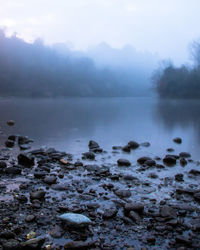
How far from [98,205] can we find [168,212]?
1.24m

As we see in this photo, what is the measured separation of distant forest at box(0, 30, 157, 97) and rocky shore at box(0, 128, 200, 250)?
8276cm

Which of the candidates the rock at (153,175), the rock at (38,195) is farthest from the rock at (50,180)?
the rock at (153,175)

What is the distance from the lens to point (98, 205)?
15.8 ft

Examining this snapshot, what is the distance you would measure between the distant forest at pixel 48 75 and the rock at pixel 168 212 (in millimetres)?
85527

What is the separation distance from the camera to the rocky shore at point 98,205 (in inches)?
145

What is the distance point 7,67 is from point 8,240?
10588 centimetres

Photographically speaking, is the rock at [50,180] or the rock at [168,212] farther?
the rock at [50,180]

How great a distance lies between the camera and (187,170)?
736 cm

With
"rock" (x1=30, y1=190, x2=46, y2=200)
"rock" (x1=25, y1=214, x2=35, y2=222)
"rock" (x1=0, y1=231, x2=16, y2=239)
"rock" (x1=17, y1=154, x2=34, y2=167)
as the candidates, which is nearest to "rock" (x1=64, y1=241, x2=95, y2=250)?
"rock" (x1=0, y1=231, x2=16, y2=239)

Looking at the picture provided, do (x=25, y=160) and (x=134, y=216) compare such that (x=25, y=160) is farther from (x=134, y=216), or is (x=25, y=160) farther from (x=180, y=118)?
(x=180, y=118)

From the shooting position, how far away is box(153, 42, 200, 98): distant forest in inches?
2613

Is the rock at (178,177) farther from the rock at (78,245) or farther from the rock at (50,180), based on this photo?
the rock at (78,245)

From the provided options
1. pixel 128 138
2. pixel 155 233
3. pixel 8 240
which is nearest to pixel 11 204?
pixel 8 240

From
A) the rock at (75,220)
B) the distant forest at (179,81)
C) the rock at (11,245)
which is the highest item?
the distant forest at (179,81)
